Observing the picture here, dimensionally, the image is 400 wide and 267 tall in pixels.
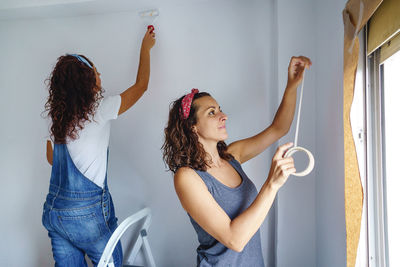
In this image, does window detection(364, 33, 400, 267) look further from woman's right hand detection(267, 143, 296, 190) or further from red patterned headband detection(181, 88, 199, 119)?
red patterned headband detection(181, 88, 199, 119)

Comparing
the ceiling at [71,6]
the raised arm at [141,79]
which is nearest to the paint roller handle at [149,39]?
the raised arm at [141,79]

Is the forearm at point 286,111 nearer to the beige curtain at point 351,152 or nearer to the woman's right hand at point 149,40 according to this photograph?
the beige curtain at point 351,152

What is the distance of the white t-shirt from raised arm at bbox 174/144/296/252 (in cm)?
60

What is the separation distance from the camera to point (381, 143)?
1044 millimetres

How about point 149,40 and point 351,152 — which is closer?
point 351,152

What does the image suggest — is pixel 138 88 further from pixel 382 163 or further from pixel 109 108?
pixel 382 163

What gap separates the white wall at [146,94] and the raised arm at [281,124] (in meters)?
0.32

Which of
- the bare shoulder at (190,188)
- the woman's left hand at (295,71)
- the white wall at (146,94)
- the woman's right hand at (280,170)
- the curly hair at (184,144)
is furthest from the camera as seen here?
the white wall at (146,94)

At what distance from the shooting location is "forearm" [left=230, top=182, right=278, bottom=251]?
0.91m

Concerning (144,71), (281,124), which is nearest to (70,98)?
(144,71)

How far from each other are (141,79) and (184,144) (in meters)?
0.64

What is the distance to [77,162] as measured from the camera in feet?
4.70

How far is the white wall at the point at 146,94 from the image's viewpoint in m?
1.73

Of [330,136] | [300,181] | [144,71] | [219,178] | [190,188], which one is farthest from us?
[144,71]
